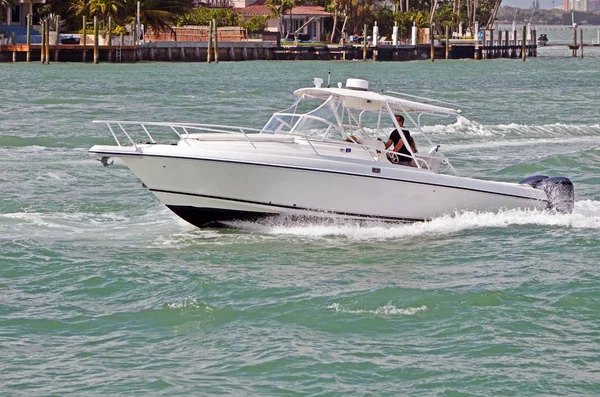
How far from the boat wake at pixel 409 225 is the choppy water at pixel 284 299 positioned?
0.08ft

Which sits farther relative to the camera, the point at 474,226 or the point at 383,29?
the point at 383,29

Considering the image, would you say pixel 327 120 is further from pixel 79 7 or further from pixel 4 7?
pixel 79 7

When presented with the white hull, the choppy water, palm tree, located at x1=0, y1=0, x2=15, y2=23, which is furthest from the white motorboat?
palm tree, located at x1=0, y1=0, x2=15, y2=23

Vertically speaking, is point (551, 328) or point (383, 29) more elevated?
point (383, 29)

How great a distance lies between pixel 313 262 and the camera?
589 inches

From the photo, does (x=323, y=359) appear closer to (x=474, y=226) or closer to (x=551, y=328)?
(x=551, y=328)

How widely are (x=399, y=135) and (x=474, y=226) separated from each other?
5.64ft

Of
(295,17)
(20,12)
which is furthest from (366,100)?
(295,17)

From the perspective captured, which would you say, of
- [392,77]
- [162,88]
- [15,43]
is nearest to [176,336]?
[162,88]

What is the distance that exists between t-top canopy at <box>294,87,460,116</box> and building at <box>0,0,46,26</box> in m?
72.3

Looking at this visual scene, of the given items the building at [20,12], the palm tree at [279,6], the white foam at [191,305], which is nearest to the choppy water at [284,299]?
the white foam at [191,305]

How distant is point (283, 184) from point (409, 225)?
2012 mm

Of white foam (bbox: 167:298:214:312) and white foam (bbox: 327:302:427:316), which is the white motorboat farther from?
white foam (bbox: 327:302:427:316)

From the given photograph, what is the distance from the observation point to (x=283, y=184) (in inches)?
631
